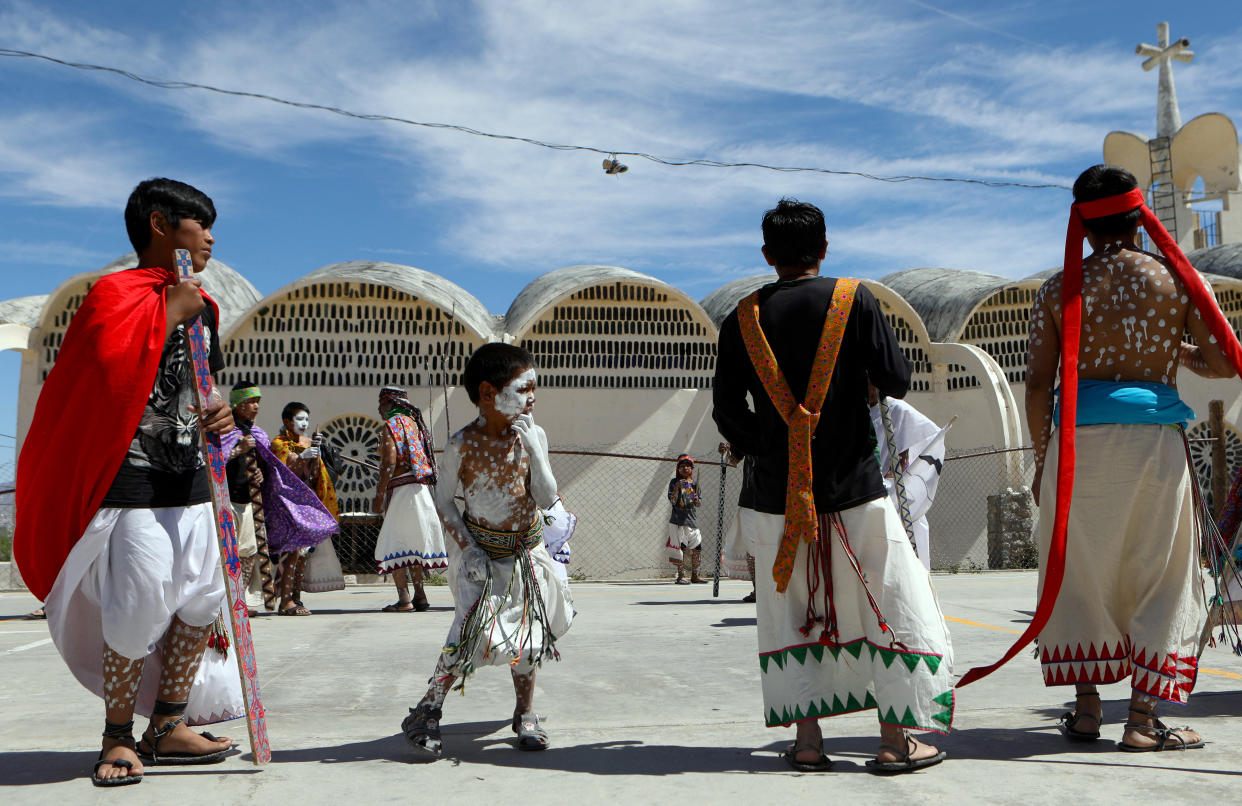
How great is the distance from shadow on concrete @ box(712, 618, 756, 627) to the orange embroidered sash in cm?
401

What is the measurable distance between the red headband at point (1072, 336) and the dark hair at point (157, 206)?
2.79 m

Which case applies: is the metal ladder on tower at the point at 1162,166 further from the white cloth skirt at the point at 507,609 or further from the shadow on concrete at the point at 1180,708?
the white cloth skirt at the point at 507,609

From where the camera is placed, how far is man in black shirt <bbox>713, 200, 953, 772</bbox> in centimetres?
329

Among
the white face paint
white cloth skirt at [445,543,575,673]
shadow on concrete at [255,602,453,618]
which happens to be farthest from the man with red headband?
shadow on concrete at [255,602,453,618]

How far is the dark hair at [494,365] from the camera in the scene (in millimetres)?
3848

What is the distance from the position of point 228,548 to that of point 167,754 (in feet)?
2.23

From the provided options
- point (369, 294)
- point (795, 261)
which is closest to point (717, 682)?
point (795, 261)

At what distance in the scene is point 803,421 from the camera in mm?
3369

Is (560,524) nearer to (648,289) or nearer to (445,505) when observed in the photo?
(445,505)

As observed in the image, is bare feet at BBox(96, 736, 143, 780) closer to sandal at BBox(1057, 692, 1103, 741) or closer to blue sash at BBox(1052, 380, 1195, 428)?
sandal at BBox(1057, 692, 1103, 741)

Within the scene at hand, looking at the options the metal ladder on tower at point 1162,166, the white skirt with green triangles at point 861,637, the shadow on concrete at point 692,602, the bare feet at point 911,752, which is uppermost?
the metal ladder on tower at point 1162,166

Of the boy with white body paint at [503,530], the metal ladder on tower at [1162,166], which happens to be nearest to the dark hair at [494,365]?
the boy with white body paint at [503,530]

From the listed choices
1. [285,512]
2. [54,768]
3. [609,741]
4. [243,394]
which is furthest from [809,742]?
[285,512]

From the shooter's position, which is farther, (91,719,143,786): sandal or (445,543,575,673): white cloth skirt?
(445,543,575,673): white cloth skirt
